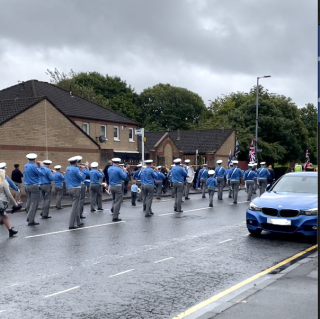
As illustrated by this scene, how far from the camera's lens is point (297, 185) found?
44.4ft

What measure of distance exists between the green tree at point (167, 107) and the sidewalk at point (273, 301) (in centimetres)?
6777

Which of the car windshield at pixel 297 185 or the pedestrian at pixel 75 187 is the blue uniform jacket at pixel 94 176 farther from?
the car windshield at pixel 297 185

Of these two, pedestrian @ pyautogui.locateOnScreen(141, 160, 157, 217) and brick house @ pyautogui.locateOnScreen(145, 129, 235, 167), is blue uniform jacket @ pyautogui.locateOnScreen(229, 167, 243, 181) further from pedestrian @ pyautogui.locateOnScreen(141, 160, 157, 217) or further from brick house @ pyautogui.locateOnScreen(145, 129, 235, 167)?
brick house @ pyautogui.locateOnScreen(145, 129, 235, 167)

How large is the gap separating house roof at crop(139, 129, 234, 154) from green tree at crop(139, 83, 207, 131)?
16.0 metres

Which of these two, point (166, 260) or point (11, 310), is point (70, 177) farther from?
point (11, 310)

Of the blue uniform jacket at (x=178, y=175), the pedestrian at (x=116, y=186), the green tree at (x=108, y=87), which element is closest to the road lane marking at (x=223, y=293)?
the pedestrian at (x=116, y=186)

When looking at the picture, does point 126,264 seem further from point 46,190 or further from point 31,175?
point 46,190

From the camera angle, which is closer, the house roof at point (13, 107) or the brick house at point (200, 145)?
the house roof at point (13, 107)

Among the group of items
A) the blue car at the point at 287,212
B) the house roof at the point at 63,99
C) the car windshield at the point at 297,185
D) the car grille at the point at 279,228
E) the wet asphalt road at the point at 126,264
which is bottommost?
the wet asphalt road at the point at 126,264

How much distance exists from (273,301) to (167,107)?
Answer: 233 feet

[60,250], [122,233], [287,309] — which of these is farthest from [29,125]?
[287,309]

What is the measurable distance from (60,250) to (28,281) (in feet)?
8.71

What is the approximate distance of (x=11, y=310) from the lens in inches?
257

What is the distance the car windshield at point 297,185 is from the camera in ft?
43.4
